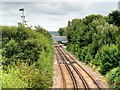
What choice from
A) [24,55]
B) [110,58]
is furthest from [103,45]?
[24,55]

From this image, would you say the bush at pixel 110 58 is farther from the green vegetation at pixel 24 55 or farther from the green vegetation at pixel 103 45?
the green vegetation at pixel 24 55

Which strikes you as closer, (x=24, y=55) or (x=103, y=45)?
(x=24, y=55)

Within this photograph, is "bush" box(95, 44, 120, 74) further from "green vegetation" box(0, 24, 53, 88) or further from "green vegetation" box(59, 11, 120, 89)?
"green vegetation" box(0, 24, 53, 88)

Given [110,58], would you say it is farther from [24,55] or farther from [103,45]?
[24,55]

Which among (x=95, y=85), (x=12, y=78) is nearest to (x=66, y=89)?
(x=95, y=85)

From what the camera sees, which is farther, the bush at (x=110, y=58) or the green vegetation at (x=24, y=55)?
the bush at (x=110, y=58)

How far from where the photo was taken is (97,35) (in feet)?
185

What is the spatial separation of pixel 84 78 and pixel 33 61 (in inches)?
543

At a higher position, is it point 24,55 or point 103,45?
point 24,55

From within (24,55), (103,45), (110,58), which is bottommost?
(110,58)

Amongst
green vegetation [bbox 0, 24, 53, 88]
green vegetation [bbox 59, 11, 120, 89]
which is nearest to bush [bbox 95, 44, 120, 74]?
green vegetation [bbox 59, 11, 120, 89]

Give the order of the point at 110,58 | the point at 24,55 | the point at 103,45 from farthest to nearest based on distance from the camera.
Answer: the point at 103,45 < the point at 110,58 < the point at 24,55

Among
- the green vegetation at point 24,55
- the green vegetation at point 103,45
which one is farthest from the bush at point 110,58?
the green vegetation at point 24,55

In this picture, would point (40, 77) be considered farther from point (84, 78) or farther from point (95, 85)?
point (84, 78)
